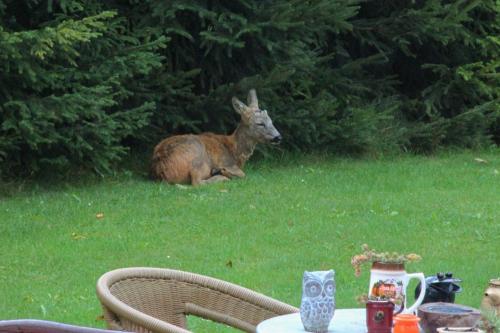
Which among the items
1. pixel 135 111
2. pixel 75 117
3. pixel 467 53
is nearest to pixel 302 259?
pixel 75 117

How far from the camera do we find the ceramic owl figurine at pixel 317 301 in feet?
14.0

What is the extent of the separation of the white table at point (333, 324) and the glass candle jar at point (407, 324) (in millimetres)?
516

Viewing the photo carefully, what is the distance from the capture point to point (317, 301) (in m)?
4.27

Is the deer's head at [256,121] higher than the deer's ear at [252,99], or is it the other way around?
the deer's ear at [252,99]

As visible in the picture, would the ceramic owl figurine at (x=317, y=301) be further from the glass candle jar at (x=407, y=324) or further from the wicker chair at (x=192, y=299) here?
the wicker chair at (x=192, y=299)

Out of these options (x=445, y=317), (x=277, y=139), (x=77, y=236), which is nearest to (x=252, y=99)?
(x=277, y=139)

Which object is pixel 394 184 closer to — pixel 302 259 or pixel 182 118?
pixel 182 118

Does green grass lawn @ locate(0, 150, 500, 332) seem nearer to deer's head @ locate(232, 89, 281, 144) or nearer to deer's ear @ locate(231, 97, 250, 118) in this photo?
deer's head @ locate(232, 89, 281, 144)

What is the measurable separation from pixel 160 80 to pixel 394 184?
350 cm

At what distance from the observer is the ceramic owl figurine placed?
14.0ft

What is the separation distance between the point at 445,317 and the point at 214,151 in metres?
10.8

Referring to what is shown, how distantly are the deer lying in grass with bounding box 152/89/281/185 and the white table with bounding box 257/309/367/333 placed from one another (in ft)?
30.8

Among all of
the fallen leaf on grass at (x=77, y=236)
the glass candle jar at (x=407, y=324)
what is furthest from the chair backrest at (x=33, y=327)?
the fallen leaf on grass at (x=77, y=236)

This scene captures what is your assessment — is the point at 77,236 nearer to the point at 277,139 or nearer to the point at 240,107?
the point at 277,139
